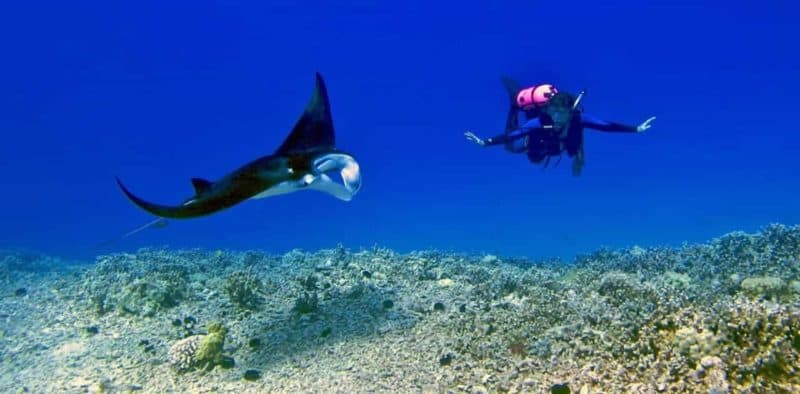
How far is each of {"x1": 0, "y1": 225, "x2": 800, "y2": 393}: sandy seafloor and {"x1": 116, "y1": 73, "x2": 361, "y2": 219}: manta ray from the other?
7.02ft

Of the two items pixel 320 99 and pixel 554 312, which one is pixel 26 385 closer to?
pixel 320 99

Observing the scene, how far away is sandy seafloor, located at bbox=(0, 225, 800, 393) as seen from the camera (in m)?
4.49

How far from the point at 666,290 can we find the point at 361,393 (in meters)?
3.71

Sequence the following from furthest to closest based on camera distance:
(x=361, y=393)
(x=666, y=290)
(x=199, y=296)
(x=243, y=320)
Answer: (x=199, y=296)
(x=243, y=320)
(x=666, y=290)
(x=361, y=393)

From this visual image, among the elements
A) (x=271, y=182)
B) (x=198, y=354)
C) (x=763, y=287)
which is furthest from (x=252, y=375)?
(x=763, y=287)

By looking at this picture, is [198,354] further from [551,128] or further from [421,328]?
[551,128]

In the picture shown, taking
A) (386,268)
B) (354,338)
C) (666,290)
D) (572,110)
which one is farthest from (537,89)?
(354,338)

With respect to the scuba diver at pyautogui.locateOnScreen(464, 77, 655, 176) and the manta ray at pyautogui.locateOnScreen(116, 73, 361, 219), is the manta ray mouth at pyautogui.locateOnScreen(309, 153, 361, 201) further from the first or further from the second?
the scuba diver at pyautogui.locateOnScreen(464, 77, 655, 176)

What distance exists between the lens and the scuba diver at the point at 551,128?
11.3m

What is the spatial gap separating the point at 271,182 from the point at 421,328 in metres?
2.83

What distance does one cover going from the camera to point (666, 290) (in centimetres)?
569

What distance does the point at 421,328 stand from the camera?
643 centimetres

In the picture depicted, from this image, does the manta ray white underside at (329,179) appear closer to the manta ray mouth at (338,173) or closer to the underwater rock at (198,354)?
the manta ray mouth at (338,173)

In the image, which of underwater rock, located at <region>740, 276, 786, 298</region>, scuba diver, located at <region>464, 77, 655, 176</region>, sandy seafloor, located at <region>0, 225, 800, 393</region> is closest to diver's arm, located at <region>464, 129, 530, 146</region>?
scuba diver, located at <region>464, 77, 655, 176</region>
